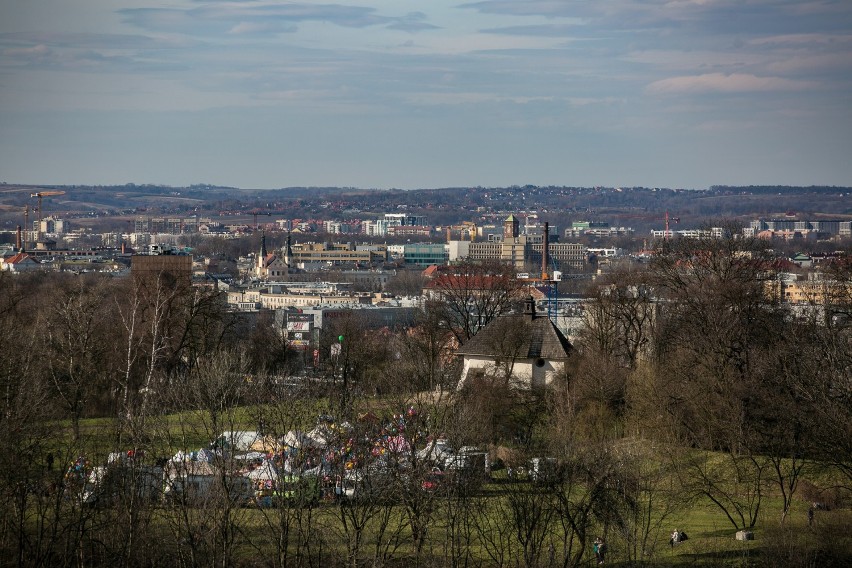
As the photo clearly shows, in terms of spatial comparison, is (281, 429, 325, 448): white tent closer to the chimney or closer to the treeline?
the treeline

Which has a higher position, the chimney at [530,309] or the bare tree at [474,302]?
the chimney at [530,309]

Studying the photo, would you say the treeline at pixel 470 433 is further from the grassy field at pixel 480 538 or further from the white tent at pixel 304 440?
the white tent at pixel 304 440

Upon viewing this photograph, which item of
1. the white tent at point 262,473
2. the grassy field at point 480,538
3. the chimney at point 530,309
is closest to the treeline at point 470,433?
the grassy field at point 480,538

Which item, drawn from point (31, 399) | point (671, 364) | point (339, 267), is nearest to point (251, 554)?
point (31, 399)

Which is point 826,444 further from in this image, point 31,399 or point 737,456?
point 31,399

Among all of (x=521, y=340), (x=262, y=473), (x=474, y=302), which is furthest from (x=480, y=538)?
(x=474, y=302)

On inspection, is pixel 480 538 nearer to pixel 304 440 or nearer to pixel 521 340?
pixel 304 440
